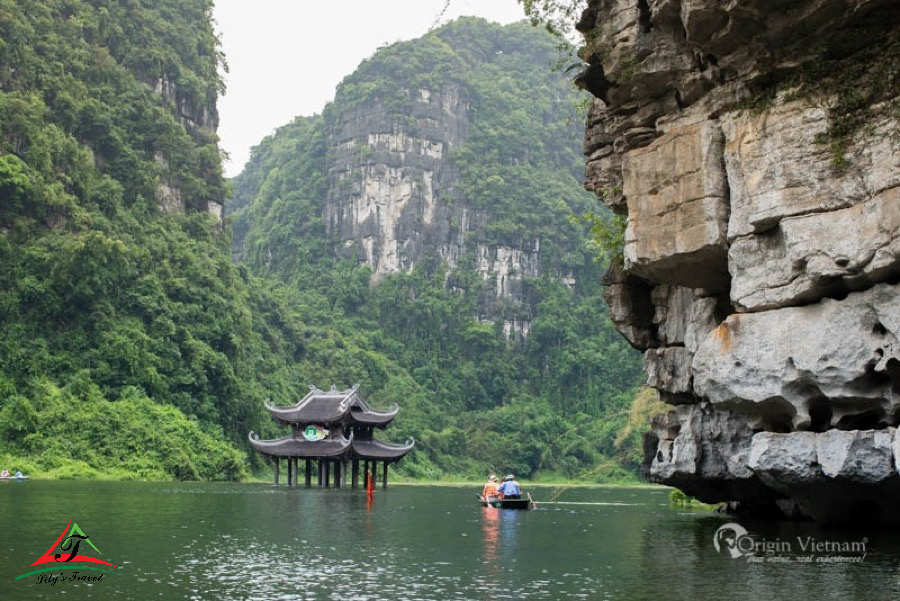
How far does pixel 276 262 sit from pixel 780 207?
8797 centimetres

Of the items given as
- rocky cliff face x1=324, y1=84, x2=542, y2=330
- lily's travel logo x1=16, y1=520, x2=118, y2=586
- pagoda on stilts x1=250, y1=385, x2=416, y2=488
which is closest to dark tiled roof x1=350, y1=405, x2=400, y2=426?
pagoda on stilts x1=250, y1=385, x2=416, y2=488

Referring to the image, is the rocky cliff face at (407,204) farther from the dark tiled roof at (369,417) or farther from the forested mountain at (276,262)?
the dark tiled roof at (369,417)

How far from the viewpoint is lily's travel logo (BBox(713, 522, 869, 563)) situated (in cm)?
1601

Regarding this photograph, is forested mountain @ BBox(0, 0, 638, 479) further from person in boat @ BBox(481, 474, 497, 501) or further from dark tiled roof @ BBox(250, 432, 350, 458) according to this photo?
person in boat @ BBox(481, 474, 497, 501)

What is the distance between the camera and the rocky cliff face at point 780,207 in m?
16.2

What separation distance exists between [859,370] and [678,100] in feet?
21.0

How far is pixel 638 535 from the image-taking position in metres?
21.7

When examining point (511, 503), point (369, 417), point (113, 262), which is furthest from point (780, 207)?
point (113, 262)

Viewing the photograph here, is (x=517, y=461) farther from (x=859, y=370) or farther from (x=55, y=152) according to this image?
(x=859, y=370)

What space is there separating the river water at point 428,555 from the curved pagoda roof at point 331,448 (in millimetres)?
14042

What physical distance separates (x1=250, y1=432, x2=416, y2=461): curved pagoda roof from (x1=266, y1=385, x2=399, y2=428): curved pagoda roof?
820 mm

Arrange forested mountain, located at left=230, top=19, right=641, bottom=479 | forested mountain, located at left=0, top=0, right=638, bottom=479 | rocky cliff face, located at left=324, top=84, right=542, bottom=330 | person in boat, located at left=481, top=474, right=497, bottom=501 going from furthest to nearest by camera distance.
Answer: rocky cliff face, located at left=324, top=84, right=542, bottom=330 → forested mountain, located at left=230, top=19, right=641, bottom=479 → forested mountain, located at left=0, top=0, right=638, bottom=479 → person in boat, located at left=481, top=474, right=497, bottom=501

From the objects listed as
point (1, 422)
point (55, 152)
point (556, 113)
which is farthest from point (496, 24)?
point (1, 422)

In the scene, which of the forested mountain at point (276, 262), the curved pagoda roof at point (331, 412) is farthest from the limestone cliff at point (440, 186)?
the curved pagoda roof at point (331, 412)
